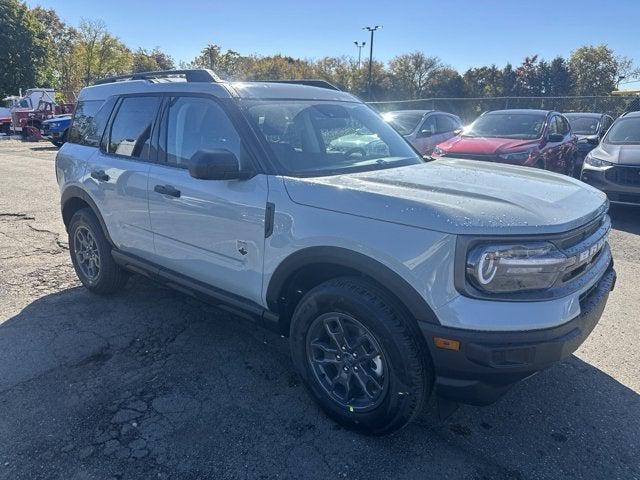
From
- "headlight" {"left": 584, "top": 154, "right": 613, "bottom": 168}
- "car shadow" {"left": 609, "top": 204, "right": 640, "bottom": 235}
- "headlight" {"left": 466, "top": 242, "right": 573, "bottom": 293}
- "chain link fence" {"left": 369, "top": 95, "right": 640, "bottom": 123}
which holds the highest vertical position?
"chain link fence" {"left": 369, "top": 95, "right": 640, "bottom": 123}

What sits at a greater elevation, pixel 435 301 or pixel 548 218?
pixel 548 218

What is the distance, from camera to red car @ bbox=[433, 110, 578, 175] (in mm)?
8438

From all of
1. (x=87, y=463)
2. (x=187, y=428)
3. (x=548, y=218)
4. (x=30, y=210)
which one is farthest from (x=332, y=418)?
(x=30, y=210)

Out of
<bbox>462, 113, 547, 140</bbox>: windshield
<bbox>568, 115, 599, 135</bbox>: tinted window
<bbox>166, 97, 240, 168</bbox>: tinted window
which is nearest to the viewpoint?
<bbox>166, 97, 240, 168</bbox>: tinted window

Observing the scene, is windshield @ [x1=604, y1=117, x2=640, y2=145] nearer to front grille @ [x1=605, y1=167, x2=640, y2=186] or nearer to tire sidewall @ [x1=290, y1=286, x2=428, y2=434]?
front grille @ [x1=605, y1=167, x2=640, y2=186]

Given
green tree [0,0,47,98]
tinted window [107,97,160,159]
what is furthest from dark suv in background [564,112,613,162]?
green tree [0,0,47,98]

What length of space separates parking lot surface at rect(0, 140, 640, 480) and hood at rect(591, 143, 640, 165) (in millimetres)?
4284

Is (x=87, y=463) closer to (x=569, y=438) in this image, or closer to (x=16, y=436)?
(x=16, y=436)

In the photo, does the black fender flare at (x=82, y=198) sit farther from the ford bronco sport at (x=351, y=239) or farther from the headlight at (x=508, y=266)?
the headlight at (x=508, y=266)

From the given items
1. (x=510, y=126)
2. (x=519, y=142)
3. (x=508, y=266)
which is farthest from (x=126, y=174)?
(x=510, y=126)

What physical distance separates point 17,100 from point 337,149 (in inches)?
1276

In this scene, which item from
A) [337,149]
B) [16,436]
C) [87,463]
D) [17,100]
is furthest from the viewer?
[17,100]

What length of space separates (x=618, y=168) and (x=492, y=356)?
270 inches

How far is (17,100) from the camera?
29.0m
